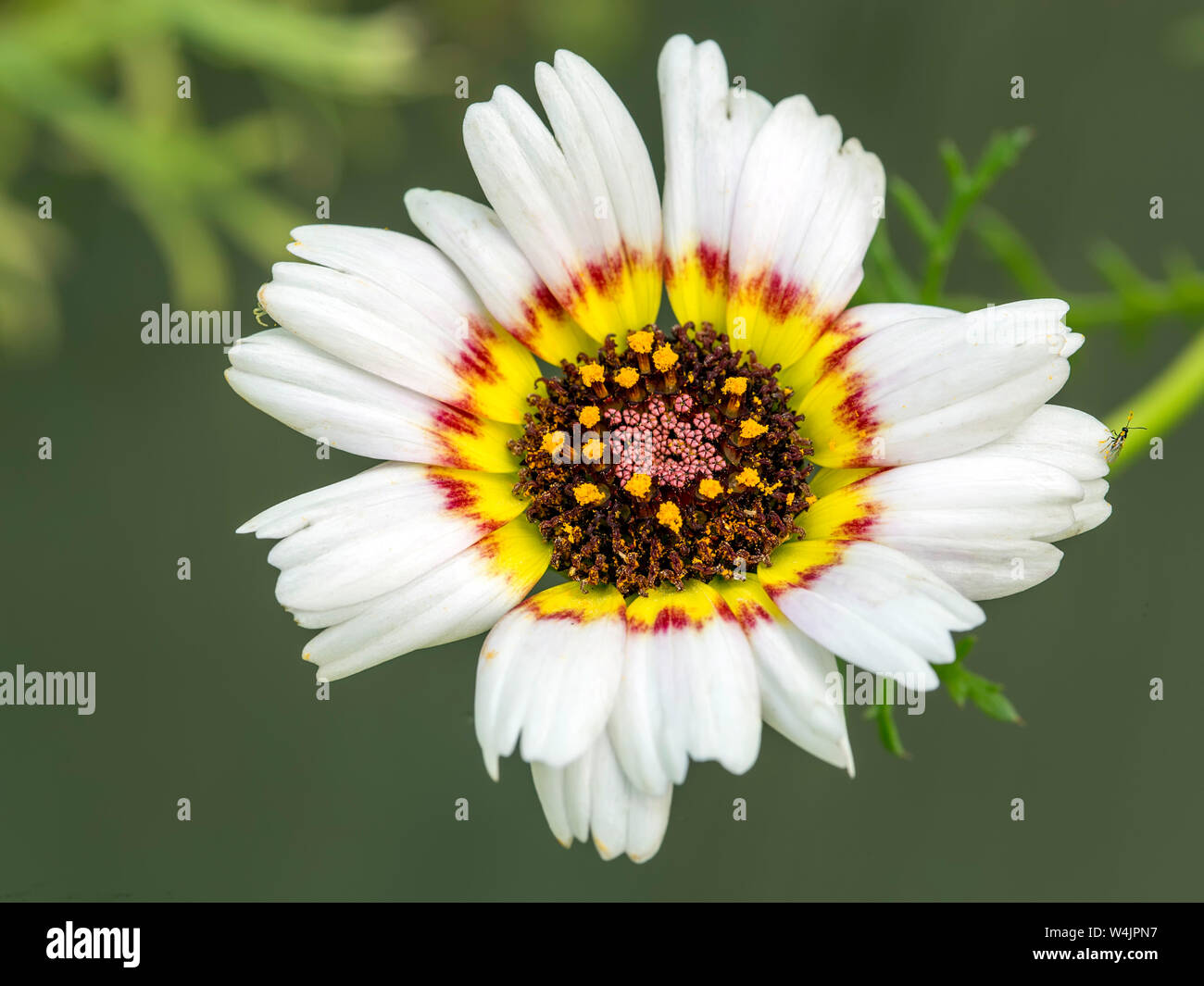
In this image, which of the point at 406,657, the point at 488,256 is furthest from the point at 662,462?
the point at 406,657

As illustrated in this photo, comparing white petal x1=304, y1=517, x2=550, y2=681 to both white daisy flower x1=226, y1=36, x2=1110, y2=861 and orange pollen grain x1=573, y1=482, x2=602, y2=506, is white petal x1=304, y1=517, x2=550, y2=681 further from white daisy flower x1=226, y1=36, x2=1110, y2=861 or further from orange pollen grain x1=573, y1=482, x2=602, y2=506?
orange pollen grain x1=573, y1=482, x2=602, y2=506

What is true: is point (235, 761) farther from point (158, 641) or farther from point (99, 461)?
point (99, 461)

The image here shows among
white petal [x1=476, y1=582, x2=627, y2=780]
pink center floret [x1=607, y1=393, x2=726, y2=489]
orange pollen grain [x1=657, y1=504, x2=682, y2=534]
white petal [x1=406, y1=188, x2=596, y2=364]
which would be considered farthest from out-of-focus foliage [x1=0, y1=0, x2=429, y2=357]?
white petal [x1=476, y1=582, x2=627, y2=780]

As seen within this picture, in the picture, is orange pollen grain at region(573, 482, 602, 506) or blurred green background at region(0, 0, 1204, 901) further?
blurred green background at region(0, 0, 1204, 901)

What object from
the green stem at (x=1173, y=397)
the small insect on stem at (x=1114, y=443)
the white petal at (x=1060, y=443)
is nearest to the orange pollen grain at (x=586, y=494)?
the white petal at (x=1060, y=443)
